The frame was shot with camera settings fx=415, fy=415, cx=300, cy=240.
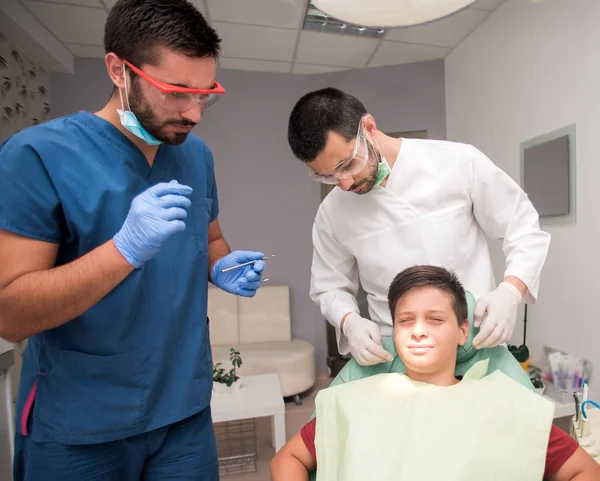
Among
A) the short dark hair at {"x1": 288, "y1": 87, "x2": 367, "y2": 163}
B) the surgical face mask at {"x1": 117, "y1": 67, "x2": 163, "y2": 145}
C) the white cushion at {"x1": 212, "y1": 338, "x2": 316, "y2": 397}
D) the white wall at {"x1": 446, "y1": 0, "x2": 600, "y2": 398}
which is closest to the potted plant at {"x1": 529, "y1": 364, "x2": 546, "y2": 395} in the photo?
the white wall at {"x1": 446, "y1": 0, "x2": 600, "y2": 398}

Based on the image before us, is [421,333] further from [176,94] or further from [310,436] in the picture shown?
[176,94]

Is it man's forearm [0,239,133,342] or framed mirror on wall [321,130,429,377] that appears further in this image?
framed mirror on wall [321,130,429,377]

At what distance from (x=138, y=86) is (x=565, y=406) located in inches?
99.7

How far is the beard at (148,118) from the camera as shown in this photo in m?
1.00

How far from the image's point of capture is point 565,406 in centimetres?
223

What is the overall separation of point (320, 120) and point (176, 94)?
42cm

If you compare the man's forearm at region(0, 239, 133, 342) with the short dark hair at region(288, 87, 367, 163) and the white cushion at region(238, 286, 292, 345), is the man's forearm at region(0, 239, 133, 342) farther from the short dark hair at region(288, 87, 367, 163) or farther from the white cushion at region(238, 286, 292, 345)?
the white cushion at region(238, 286, 292, 345)

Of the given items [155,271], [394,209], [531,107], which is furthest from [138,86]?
[531,107]

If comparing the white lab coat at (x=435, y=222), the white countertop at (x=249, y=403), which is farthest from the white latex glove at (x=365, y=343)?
the white countertop at (x=249, y=403)

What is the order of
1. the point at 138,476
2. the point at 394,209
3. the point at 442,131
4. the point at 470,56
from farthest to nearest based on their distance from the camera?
the point at 442,131, the point at 470,56, the point at 394,209, the point at 138,476

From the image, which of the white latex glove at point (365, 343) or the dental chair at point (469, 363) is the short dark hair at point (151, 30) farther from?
the dental chair at point (469, 363)

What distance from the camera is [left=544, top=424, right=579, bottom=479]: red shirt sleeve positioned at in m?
0.98

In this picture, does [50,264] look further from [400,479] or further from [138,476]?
[400,479]

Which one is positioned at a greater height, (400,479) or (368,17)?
(368,17)
